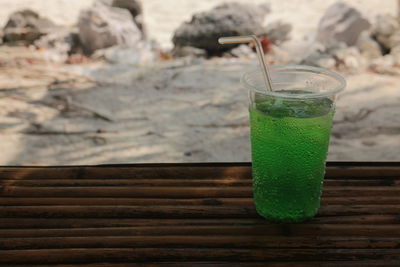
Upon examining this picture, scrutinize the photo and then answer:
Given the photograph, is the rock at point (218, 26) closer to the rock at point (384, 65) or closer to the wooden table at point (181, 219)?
the rock at point (384, 65)

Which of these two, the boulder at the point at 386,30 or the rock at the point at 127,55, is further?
the boulder at the point at 386,30

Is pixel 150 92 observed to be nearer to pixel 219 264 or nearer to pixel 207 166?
pixel 207 166

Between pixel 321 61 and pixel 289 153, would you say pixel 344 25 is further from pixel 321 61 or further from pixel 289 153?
pixel 289 153

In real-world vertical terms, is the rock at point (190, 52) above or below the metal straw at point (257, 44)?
below

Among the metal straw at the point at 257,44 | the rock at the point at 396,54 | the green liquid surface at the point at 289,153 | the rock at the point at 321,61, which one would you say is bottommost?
the rock at the point at 396,54

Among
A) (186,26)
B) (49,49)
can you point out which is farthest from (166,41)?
(49,49)

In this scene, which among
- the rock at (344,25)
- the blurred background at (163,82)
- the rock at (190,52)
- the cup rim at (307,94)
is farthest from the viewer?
the rock at (344,25)

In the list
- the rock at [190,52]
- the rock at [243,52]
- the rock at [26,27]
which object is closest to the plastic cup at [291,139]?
the rock at [243,52]
